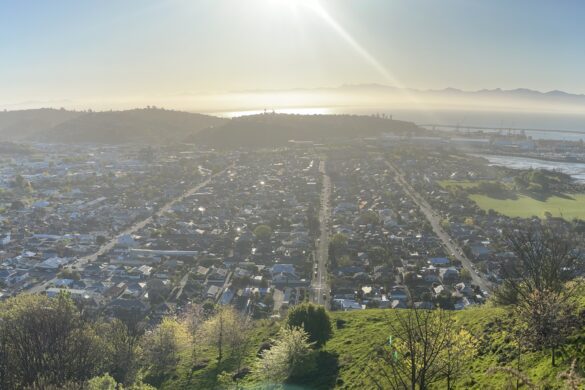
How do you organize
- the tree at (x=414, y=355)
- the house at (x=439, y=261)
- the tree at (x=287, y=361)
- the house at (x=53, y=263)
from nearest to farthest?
the tree at (x=414, y=355) < the tree at (x=287, y=361) < the house at (x=439, y=261) < the house at (x=53, y=263)

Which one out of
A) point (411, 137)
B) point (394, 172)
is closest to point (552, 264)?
point (394, 172)

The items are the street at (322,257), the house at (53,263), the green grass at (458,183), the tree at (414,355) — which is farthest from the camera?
the green grass at (458,183)

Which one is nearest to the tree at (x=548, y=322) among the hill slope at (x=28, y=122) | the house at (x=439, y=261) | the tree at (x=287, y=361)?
the tree at (x=287, y=361)

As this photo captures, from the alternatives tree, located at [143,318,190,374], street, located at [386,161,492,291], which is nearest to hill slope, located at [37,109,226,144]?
street, located at [386,161,492,291]

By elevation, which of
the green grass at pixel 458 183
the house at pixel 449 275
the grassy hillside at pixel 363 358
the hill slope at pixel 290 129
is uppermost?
the hill slope at pixel 290 129

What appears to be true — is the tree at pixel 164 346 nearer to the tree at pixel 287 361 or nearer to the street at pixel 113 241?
the tree at pixel 287 361

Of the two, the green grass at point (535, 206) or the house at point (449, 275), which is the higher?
the green grass at point (535, 206)
